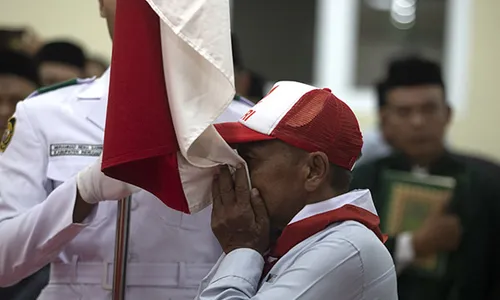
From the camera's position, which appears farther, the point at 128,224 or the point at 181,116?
the point at 128,224

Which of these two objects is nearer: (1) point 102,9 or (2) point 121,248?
(2) point 121,248

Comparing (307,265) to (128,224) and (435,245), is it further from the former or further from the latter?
(435,245)

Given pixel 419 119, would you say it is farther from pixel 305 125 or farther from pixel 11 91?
pixel 305 125

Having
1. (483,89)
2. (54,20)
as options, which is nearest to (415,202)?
(483,89)

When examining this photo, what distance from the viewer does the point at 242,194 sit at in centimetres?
150

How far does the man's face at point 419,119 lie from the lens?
3.17 meters

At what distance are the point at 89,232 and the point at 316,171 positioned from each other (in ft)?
1.59

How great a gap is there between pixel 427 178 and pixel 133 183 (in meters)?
1.73

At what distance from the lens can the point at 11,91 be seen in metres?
2.66

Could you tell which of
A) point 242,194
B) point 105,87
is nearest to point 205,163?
point 242,194

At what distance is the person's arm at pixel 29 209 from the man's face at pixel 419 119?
175 centimetres

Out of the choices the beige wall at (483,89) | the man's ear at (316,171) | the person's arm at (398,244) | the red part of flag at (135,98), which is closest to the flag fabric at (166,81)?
the red part of flag at (135,98)

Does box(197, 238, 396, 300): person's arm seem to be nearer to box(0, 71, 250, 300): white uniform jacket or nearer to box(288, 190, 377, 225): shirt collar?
box(288, 190, 377, 225): shirt collar

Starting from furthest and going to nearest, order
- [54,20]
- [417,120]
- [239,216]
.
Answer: [54,20] → [417,120] → [239,216]
